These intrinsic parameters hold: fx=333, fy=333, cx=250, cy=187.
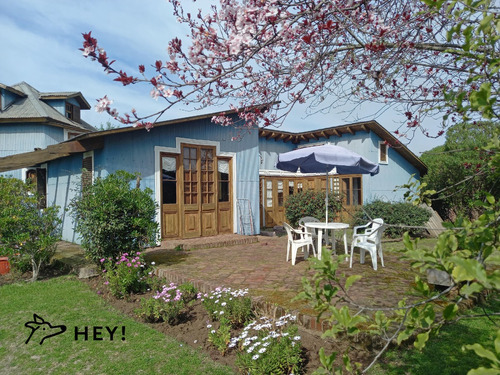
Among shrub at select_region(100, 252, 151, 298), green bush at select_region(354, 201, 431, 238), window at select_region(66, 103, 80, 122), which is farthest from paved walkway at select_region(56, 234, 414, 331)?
window at select_region(66, 103, 80, 122)

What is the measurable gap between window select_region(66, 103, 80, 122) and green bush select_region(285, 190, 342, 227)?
1554 cm

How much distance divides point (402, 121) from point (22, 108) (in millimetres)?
18938

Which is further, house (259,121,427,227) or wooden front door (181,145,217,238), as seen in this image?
house (259,121,427,227)

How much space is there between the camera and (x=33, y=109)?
55.4ft

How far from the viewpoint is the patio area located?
13.7 ft

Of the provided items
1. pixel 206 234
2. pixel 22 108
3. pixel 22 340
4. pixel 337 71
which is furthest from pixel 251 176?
pixel 22 108

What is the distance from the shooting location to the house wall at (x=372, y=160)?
1530 cm

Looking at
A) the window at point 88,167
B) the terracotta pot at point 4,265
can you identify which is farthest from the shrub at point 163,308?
the window at point 88,167

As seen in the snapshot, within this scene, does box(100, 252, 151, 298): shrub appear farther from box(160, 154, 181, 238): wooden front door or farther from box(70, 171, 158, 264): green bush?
box(160, 154, 181, 238): wooden front door

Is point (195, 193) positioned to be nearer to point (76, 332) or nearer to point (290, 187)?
point (76, 332)

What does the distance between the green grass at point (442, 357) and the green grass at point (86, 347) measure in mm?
1545

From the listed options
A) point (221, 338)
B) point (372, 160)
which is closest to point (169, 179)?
point (221, 338)

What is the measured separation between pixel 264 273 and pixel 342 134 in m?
12.0

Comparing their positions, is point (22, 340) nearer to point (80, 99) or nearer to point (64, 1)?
point (64, 1)
